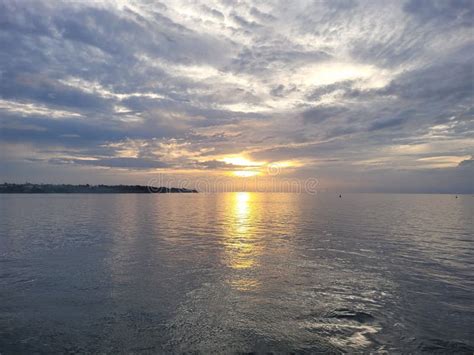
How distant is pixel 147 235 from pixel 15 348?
1278 inches

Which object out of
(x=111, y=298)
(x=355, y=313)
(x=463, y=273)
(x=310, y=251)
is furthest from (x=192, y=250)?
(x=463, y=273)

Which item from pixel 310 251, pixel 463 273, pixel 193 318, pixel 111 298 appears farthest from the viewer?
pixel 310 251

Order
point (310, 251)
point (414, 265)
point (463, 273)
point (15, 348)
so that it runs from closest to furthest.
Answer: point (15, 348) < point (463, 273) < point (414, 265) < point (310, 251)

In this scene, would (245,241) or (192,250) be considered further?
(245,241)

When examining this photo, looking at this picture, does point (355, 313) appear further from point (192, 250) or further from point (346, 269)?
point (192, 250)

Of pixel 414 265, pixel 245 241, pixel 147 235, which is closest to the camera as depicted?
pixel 414 265

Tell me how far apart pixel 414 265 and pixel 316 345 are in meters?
19.1

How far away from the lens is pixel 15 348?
13.0 metres

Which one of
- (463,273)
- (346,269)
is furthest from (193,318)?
(463,273)

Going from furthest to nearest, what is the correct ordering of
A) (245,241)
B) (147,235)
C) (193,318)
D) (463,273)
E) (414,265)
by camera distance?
1. (147,235)
2. (245,241)
3. (414,265)
4. (463,273)
5. (193,318)

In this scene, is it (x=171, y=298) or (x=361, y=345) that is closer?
(x=361, y=345)

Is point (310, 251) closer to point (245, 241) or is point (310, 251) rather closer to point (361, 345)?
point (245, 241)

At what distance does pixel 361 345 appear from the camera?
13477mm

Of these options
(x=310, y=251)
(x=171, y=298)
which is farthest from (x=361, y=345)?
(x=310, y=251)
